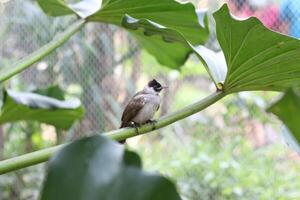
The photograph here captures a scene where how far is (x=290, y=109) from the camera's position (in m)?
0.52

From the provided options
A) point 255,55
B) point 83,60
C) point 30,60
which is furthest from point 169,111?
point 255,55

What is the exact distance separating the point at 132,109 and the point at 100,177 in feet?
3.97

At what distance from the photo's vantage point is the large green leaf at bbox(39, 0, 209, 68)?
1.37 meters

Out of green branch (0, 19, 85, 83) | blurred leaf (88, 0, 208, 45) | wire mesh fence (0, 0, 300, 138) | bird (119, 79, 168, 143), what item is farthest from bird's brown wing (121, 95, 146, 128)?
wire mesh fence (0, 0, 300, 138)

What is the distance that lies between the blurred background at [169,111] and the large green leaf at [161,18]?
0.30m

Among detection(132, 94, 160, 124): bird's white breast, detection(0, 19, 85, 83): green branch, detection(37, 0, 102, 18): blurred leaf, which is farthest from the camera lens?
detection(132, 94, 160, 124): bird's white breast

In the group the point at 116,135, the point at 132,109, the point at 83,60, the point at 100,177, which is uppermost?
the point at 100,177

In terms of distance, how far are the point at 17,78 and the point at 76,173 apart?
110 inches

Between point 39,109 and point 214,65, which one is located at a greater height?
point 214,65

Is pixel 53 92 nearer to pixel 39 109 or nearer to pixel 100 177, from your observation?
pixel 39 109

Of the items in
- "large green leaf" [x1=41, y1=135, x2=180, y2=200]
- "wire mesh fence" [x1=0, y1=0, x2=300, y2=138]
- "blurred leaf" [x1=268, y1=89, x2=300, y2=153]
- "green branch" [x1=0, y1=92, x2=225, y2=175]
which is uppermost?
"blurred leaf" [x1=268, y1=89, x2=300, y2=153]

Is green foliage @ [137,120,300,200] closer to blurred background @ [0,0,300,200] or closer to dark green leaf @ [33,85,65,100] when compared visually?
blurred background @ [0,0,300,200]

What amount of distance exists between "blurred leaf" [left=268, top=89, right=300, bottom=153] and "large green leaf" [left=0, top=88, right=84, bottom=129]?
3.14ft

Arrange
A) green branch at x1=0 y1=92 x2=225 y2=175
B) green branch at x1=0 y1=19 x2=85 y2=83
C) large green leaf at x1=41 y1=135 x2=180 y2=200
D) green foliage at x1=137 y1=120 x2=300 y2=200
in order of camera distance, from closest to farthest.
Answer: large green leaf at x1=41 y1=135 x2=180 y2=200, green branch at x1=0 y1=92 x2=225 y2=175, green branch at x1=0 y1=19 x2=85 y2=83, green foliage at x1=137 y1=120 x2=300 y2=200
